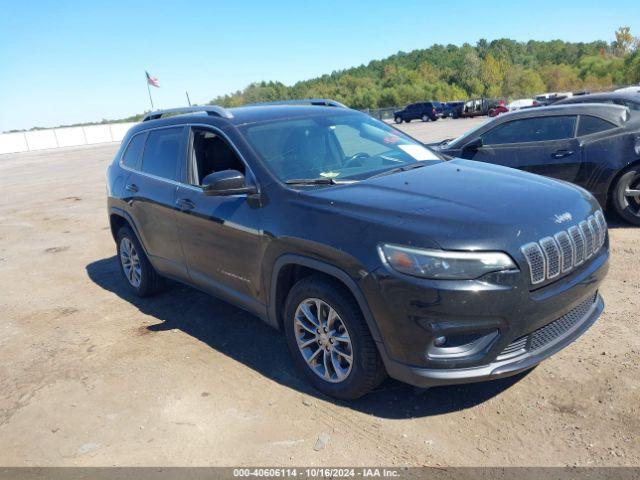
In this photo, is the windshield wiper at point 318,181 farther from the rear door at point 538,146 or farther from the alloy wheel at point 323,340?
the rear door at point 538,146

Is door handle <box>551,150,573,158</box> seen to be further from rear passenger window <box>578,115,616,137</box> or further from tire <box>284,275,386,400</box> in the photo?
tire <box>284,275,386,400</box>

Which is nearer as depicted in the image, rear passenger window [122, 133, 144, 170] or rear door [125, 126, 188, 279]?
rear door [125, 126, 188, 279]

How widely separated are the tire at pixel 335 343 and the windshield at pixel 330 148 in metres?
0.87

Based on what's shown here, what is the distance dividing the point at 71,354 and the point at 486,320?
3.48m

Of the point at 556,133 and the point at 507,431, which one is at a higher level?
the point at 556,133

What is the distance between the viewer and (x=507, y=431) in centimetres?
295

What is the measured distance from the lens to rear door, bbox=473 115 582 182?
646 cm

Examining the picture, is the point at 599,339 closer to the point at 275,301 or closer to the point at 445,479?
the point at 445,479

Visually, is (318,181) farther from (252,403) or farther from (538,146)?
(538,146)

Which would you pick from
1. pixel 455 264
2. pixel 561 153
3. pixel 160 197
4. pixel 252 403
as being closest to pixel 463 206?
pixel 455 264

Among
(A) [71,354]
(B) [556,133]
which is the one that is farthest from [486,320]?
(B) [556,133]

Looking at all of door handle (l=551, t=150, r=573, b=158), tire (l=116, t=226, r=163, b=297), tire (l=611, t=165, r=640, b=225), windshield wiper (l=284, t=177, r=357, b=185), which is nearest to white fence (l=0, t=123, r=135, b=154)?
tire (l=116, t=226, r=163, b=297)

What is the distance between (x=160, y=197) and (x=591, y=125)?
5.16m

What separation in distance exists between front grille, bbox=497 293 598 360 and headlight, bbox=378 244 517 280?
451 millimetres
